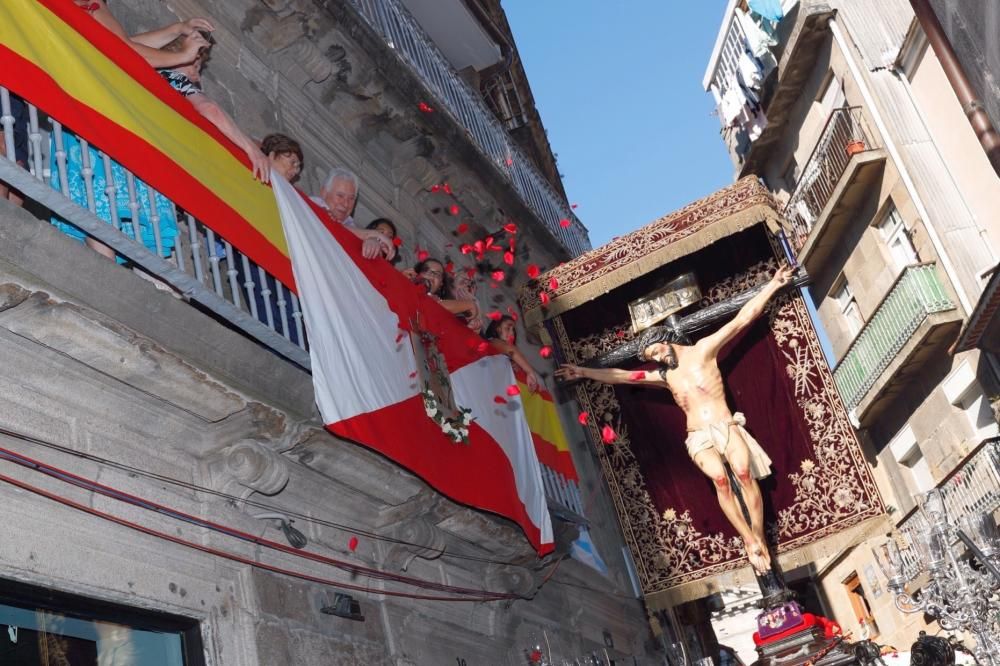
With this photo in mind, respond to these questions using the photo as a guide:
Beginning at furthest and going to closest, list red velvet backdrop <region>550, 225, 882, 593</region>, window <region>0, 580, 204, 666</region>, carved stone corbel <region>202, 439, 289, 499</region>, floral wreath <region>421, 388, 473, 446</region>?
red velvet backdrop <region>550, 225, 882, 593</region>, floral wreath <region>421, 388, 473, 446</region>, carved stone corbel <region>202, 439, 289, 499</region>, window <region>0, 580, 204, 666</region>

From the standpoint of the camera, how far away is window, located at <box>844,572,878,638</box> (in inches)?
685

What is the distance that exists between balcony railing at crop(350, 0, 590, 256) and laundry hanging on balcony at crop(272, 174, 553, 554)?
2575 millimetres

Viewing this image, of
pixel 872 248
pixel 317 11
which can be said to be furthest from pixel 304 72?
pixel 872 248

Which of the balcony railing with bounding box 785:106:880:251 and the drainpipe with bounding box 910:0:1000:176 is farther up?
the balcony railing with bounding box 785:106:880:251

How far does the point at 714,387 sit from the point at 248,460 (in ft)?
15.2

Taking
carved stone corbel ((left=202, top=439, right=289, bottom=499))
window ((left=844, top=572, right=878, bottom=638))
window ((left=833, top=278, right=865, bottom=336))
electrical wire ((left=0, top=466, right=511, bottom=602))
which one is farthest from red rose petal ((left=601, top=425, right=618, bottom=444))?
window ((left=844, top=572, right=878, bottom=638))

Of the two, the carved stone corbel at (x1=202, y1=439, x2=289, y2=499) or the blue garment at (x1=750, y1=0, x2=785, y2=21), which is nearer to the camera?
the carved stone corbel at (x1=202, y1=439, x2=289, y2=499)

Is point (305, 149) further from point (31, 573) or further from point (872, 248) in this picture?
point (872, 248)

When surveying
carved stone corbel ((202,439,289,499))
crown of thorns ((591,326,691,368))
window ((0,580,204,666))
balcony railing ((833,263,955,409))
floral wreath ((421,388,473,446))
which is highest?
balcony railing ((833,263,955,409))

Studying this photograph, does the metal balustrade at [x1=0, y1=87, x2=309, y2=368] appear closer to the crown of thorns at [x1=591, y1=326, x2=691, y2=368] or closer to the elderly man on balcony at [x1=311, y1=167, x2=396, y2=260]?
the elderly man on balcony at [x1=311, y1=167, x2=396, y2=260]

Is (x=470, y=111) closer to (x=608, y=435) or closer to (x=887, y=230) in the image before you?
(x=608, y=435)

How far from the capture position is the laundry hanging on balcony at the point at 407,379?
5441 millimetres

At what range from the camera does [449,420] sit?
651 cm

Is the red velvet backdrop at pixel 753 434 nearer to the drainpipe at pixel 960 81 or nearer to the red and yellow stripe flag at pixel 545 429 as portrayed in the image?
the red and yellow stripe flag at pixel 545 429
